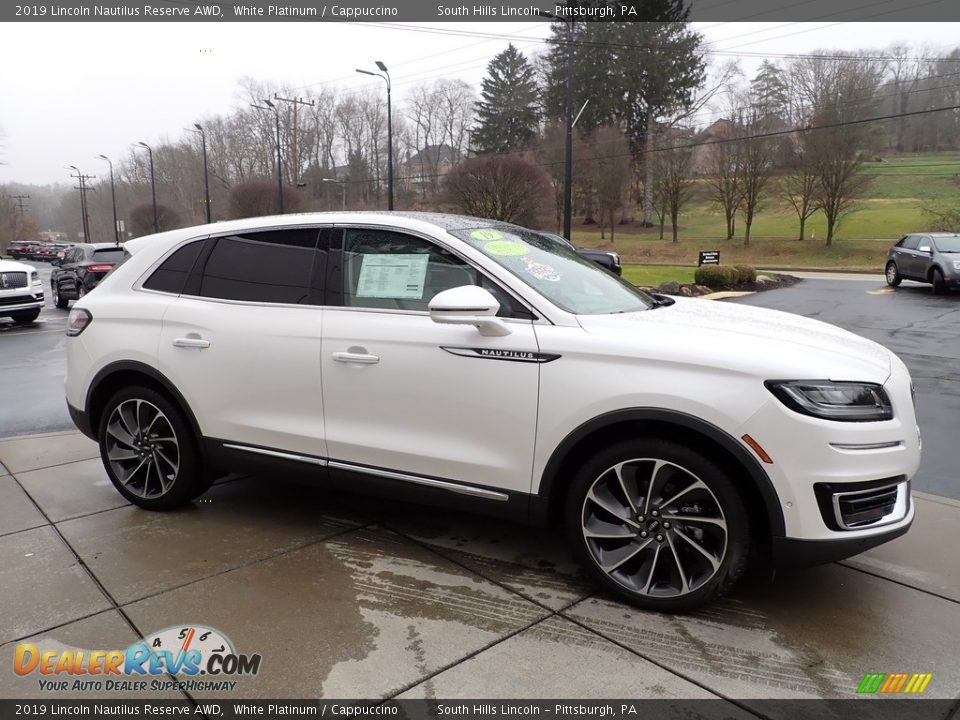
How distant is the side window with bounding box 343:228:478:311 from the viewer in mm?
3424

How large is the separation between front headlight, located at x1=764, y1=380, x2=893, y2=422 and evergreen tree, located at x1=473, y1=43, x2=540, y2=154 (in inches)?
2517

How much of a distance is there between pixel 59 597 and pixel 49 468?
2215mm

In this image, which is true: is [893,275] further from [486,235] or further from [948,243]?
[486,235]

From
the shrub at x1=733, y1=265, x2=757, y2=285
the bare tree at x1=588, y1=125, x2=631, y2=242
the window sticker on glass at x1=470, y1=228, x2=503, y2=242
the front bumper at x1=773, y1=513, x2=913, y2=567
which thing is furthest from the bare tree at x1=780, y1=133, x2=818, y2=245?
the front bumper at x1=773, y1=513, x2=913, y2=567

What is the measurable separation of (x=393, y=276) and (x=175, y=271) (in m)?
1.52

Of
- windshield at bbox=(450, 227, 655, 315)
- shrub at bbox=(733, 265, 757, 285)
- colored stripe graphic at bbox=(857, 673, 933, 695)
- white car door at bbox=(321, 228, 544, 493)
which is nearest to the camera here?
colored stripe graphic at bbox=(857, 673, 933, 695)

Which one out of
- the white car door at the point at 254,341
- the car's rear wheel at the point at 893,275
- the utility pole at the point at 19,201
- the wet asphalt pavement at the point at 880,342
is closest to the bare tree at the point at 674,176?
the car's rear wheel at the point at 893,275

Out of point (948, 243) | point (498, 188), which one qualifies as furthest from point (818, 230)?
point (948, 243)

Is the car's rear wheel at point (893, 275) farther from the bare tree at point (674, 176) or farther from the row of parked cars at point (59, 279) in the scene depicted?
the bare tree at point (674, 176)

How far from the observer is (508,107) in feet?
215

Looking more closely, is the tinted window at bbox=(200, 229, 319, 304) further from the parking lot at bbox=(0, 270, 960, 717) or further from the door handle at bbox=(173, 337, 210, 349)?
the parking lot at bbox=(0, 270, 960, 717)

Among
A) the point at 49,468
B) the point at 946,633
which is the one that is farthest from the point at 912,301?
the point at 49,468

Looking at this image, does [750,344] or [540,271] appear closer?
[750,344]

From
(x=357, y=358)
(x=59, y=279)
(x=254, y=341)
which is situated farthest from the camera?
(x=59, y=279)
